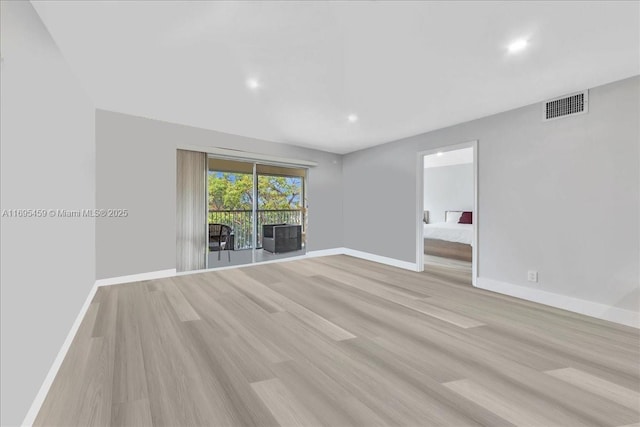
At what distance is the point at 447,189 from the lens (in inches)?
294

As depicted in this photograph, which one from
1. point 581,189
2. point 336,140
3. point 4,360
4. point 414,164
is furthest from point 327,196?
point 4,360

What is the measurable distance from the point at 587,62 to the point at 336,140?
11.3 feet

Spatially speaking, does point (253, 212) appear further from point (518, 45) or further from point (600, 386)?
point (600, 386)

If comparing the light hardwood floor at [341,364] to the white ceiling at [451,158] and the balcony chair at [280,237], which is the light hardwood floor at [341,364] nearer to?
the balcony chair at [280,237]

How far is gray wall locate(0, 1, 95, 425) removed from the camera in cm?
124

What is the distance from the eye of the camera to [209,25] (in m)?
1.85

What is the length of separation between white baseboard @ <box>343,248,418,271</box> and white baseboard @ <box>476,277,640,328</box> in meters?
1.17

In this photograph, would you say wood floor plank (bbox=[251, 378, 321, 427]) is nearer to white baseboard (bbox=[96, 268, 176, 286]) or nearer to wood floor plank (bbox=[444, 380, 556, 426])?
wood floor plank (bbox=[444, 380, 556, 426])

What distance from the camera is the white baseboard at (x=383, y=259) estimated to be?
4.67 m

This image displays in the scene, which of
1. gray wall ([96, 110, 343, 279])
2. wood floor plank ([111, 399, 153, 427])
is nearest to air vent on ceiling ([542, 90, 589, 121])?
wood floor plank ([111, 399, 153, 427])

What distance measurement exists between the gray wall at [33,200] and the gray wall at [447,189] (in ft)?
25.0

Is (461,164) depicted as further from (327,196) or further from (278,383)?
(278,383)

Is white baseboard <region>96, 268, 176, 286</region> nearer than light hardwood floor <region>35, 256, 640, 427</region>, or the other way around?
light hardwood floor <region>35, 256, 640, 427</region>

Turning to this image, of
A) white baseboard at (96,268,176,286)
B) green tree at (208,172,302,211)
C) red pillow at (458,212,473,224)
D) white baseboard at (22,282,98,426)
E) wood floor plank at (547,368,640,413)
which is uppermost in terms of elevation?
green tree at (208,172,302,211)
